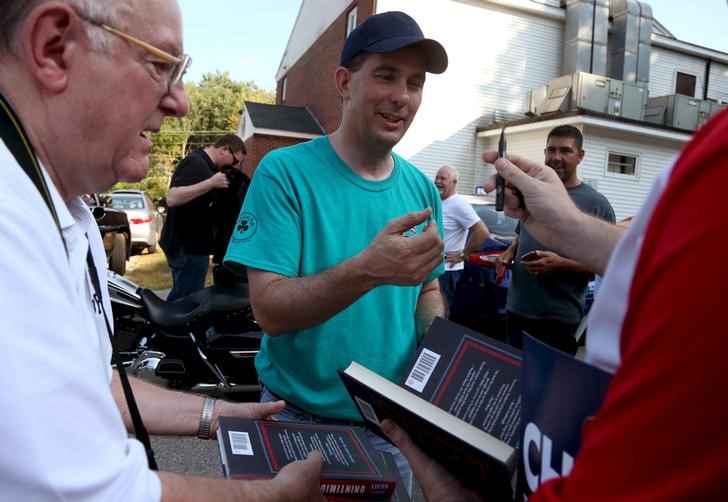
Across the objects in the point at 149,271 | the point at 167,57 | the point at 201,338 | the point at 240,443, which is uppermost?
the point at 167,57

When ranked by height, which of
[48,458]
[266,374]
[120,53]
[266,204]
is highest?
[120,53]

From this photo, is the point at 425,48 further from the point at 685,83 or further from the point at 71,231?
the point at 685,83

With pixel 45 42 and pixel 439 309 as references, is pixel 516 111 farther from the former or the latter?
pixel 45 42

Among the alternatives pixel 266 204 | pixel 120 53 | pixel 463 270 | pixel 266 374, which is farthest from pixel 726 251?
pixel 463 270

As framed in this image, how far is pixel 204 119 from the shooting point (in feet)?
165

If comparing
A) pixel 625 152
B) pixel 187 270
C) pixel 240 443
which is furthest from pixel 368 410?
pixel 625 152

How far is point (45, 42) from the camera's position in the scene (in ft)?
3.62

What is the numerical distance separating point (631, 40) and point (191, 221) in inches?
725

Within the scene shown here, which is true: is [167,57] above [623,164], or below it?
above

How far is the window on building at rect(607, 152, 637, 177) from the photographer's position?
17531mm

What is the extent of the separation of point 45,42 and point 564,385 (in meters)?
1.12

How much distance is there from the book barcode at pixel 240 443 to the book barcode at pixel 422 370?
400 mm

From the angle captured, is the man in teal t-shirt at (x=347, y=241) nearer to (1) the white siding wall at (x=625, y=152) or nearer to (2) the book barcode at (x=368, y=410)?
(2) the book barcode at (x=368, y=410)

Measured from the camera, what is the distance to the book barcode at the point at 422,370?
1.35m
